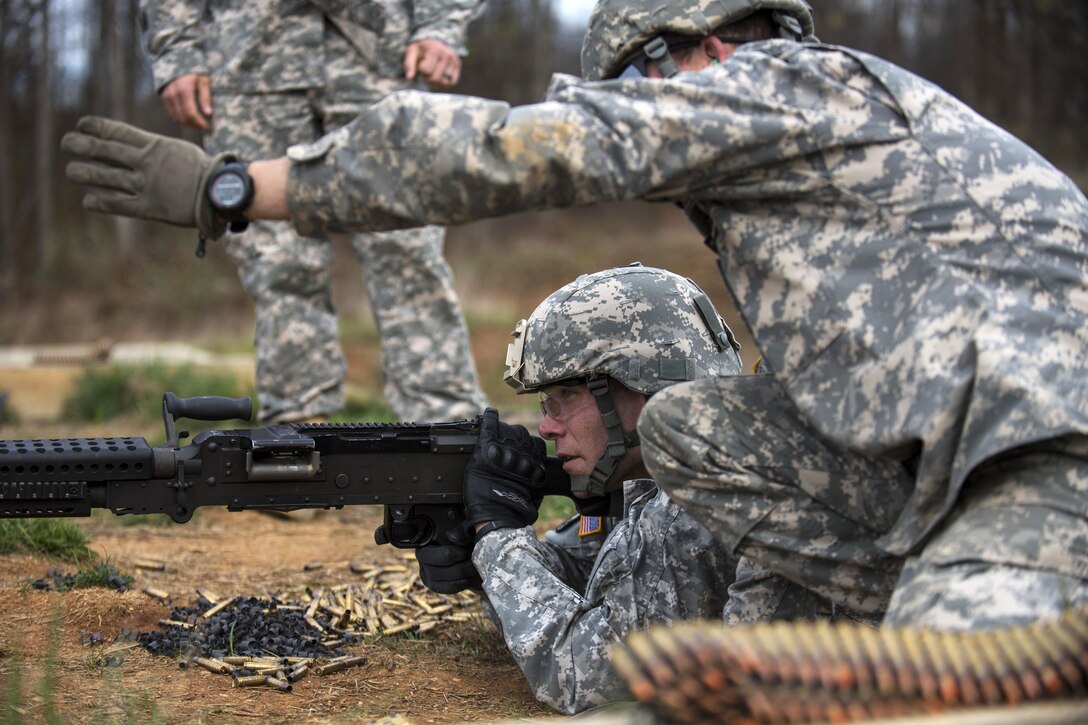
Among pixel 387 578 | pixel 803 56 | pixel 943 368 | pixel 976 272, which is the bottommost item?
pixel 387 578

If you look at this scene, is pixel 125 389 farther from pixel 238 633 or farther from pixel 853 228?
pixel 853 228

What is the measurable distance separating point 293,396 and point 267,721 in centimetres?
308

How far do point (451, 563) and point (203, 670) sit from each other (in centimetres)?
84

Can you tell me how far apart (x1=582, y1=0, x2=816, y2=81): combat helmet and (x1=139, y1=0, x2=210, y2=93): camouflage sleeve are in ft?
11.1

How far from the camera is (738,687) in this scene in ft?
7.21

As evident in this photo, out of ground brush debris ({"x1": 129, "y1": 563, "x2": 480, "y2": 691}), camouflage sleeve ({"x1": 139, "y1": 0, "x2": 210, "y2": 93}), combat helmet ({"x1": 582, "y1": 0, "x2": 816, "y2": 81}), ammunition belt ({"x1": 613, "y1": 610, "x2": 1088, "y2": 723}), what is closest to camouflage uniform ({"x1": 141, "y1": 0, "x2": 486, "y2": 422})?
camouflage sleeve ({"x1": 139, "y1": 0, "x2": 210, "y2": 93})

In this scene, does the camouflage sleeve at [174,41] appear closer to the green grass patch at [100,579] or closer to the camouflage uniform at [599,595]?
the green grass patch at [100,579]

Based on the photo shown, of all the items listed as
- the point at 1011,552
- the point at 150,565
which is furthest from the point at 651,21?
the point at 150,565

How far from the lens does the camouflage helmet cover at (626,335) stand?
4.07 meters

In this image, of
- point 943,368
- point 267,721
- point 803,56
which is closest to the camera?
point 943,368

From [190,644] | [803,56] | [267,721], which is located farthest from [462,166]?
[190,644]

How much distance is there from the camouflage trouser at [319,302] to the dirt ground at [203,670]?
3.33 ft

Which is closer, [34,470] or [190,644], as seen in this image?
[34,470]

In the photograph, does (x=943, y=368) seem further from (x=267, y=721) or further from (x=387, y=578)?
(x=387, y=578)
